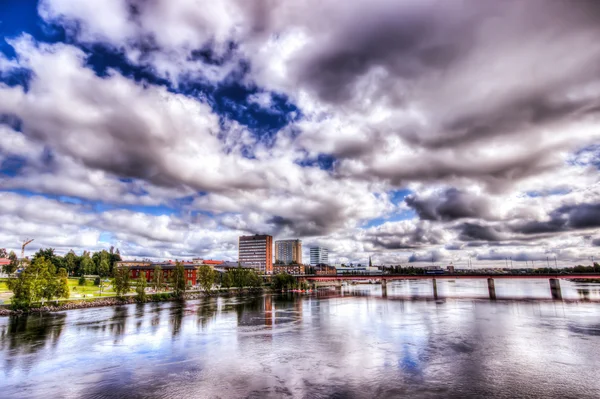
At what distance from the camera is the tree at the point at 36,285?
243ft

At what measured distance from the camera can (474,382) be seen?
30531 mm

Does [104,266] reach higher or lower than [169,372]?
higher

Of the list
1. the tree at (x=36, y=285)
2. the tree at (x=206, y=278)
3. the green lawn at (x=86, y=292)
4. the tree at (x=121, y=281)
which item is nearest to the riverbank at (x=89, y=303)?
the tree at (x=36, y=285)

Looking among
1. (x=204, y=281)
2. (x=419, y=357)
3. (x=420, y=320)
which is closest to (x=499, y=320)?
(x=420, y=320)

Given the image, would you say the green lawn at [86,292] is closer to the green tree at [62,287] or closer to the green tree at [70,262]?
the green tree at [62,287]

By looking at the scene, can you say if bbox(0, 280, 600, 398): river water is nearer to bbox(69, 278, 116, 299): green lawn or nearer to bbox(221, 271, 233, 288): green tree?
bbox(69, 278, 116, 299): green lawn

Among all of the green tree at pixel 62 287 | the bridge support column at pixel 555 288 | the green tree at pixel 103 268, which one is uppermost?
the green tree at pixel 103 268

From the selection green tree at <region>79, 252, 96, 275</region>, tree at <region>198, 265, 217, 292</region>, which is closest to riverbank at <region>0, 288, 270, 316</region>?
tree at <region>198, 265, 217, 292</region>

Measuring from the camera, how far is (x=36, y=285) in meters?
76.4

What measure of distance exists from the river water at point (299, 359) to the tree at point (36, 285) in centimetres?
1095

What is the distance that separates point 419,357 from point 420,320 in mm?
31458

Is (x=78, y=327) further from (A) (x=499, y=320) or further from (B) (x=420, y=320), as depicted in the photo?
(A) (x=499, y=320)

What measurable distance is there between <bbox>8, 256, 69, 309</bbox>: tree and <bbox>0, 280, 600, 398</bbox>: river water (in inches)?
431

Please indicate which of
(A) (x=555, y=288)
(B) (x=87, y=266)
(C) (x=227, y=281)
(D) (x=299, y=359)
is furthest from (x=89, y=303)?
(A) (x=555, y=288)
